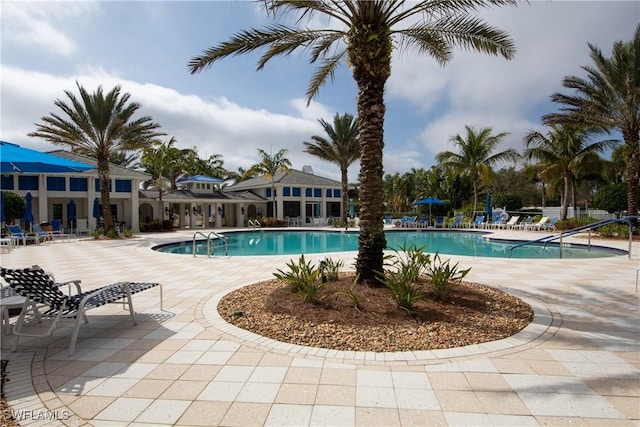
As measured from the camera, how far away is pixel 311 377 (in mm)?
3330

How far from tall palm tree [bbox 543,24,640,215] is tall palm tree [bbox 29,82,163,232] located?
22735mm

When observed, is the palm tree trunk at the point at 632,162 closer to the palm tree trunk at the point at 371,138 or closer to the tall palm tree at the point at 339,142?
the tall palm tree at the point at 339,142

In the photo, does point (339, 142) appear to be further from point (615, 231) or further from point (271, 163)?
point (615, 231)

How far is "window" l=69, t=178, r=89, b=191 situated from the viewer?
75.5 feet

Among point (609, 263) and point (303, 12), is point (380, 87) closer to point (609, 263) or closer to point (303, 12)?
point (303, 12)

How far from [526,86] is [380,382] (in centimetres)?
1387

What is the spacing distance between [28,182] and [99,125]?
7061 millimetres

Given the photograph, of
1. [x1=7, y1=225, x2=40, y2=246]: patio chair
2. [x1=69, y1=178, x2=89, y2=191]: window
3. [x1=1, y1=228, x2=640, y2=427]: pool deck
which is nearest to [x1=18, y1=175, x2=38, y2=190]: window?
[x1=69, y1=178, x2=89, y2=191]: window

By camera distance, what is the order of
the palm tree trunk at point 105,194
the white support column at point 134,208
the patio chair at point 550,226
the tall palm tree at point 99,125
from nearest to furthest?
the tall palm tree at point 99,125, the palm tree trunk at point 105,194, the patio chair at point 550,226, the white support column at point 134,208

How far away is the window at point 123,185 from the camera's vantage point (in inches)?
984

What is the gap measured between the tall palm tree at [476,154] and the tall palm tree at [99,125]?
2276cm

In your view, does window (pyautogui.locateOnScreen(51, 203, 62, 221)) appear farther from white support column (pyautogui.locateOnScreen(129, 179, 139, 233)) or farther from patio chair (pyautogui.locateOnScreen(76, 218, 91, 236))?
white support column (pyautogui.locateOnScreen(129, 179, 139, 233))

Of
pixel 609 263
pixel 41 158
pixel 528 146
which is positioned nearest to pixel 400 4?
pixel 41 158

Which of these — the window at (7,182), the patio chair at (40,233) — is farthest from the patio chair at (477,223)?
the window at (7,182)
